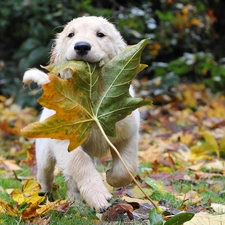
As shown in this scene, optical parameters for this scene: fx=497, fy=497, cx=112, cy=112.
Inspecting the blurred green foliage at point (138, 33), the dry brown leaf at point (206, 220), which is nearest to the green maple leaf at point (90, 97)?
the dry brown leaf at point (206, 220)

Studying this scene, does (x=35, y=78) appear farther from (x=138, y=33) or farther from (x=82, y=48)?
(x=138, y=33)

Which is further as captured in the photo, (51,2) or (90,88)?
(51,2)

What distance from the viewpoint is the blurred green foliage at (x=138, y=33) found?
816 centimetres

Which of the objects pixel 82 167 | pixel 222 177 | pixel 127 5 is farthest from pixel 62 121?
pixel 127 5

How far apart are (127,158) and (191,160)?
5.83 ft

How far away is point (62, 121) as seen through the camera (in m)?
2.41

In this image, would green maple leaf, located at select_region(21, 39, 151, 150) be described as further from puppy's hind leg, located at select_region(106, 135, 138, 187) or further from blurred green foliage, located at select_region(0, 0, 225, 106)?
blurred green foliage, located at select_region(0, 0, 225, 106)

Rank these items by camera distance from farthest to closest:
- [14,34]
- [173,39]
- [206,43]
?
[206,43], [173,39], [14,34]

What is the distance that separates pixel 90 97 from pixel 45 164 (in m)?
1.33

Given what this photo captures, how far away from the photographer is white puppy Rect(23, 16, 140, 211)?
2.74 metres

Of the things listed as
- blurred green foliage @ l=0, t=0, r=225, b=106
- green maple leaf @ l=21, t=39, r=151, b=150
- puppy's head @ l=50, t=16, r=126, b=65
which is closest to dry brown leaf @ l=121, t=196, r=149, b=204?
green maple leaf @ l=21, t=39, r=151, b=150

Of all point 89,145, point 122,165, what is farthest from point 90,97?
point 89,145

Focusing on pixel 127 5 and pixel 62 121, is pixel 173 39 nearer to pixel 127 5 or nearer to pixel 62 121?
pixel 127 5

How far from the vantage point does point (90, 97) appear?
2508 mm
